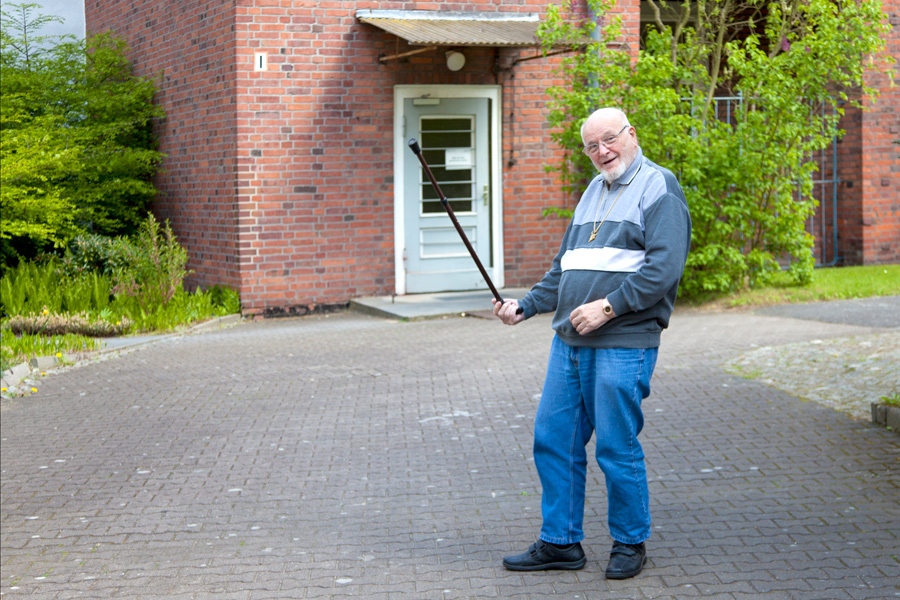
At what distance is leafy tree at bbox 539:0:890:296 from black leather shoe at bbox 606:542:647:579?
24.2 ft

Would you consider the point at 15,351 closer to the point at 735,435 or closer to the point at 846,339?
the point at 735,435

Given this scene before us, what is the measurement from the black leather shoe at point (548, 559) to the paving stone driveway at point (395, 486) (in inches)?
2.2

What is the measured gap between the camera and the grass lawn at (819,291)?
476 inches

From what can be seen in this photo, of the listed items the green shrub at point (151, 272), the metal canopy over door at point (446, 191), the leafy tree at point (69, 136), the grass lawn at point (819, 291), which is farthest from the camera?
the metal canopy over door at point (446, 191)

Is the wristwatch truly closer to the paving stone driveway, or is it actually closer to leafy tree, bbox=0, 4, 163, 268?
the paving stone driveway

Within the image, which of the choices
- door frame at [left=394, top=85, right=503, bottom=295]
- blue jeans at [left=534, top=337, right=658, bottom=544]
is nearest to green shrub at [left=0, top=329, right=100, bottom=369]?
door frame at [left=394, top=85, right=503, bottom=295]

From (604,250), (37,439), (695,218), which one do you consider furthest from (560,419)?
(695,218)

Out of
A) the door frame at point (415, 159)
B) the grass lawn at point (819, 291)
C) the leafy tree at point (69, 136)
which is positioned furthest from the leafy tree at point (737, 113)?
the leafy tree at point (69, 136)

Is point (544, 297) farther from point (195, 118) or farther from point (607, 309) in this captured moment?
point (195, 118)

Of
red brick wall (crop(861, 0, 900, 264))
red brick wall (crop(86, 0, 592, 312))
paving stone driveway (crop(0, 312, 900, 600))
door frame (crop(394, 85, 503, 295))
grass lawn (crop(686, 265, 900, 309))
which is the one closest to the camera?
paving stone driveway (crop(0, 312, 900, 600))

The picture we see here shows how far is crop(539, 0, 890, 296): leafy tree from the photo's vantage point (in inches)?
449

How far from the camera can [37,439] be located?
23.8ft

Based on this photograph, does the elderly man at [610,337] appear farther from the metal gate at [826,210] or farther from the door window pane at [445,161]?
the metal gate at [826,210]

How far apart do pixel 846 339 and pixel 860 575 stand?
5.83 m
